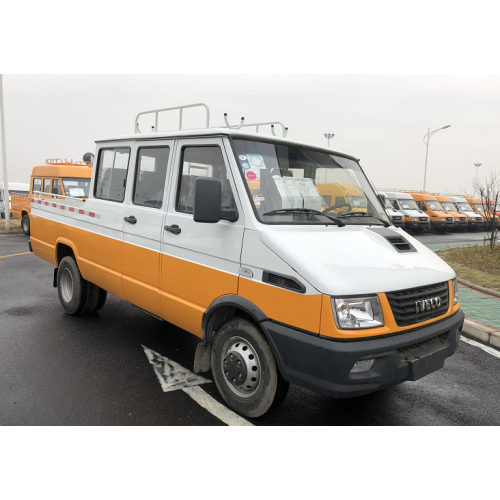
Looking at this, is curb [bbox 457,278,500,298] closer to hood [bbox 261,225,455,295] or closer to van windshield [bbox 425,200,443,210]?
hood [bbox 261,225,455,295]

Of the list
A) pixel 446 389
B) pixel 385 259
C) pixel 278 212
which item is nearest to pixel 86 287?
pixel 278 212

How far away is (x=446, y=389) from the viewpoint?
4.27 metres

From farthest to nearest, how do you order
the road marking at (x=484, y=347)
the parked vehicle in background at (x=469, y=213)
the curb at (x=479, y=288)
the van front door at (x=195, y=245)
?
the parked vehicle in background at (x=469, y=213) → the curb at (x=479, y=288) → the road marking at (x=484, y=347) → the van front door at (x=195, y=245)

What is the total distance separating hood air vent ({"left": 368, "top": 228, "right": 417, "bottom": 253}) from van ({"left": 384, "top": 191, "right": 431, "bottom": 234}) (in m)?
20.0

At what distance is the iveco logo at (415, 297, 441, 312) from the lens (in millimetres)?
→ 3207

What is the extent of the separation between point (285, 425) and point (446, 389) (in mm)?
1852

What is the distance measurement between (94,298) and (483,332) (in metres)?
5.31

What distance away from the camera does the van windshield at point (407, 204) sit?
78.9ft

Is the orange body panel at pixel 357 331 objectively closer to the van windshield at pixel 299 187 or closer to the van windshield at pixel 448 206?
the van windshield at pixel 299 187

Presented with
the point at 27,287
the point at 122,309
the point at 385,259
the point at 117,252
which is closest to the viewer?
the point at 385,259

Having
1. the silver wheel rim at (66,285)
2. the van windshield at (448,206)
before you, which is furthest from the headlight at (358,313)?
the van windshield at (448,206)

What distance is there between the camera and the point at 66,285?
6.12m

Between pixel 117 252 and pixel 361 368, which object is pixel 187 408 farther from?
pixel 117 252

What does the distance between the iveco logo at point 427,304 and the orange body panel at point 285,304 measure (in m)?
0.87
